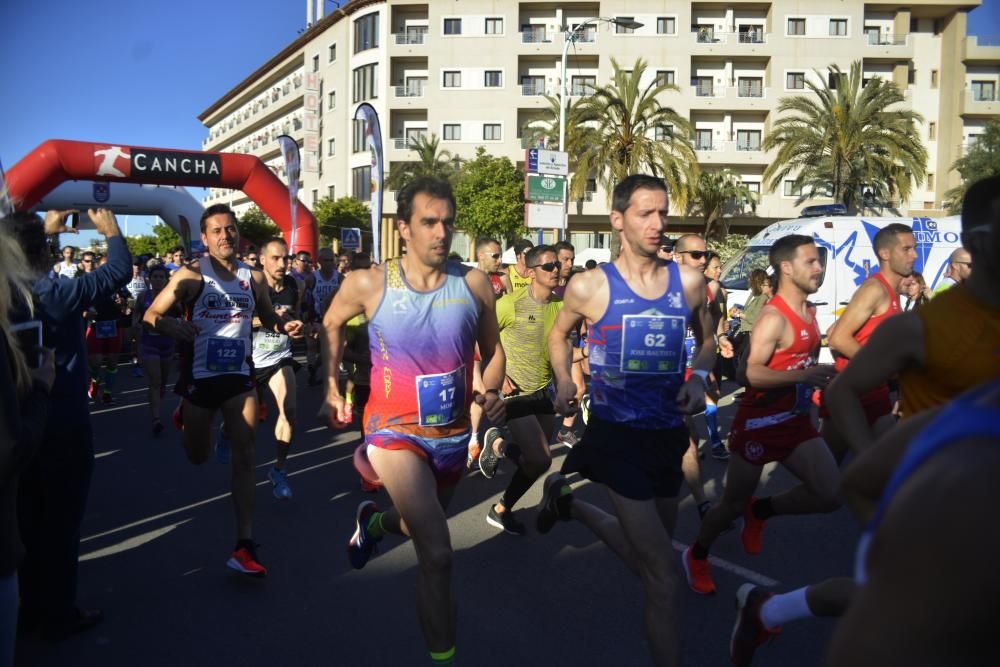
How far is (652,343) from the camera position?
3609 mm

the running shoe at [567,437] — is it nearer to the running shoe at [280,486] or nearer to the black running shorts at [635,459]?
the running shoe at [280,486]

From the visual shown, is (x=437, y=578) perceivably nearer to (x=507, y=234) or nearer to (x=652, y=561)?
(x=652, y=561)

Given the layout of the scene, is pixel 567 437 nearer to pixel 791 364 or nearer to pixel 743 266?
pixel 791 364

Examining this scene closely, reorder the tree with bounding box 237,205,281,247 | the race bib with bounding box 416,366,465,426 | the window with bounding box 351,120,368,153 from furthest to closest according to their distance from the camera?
the window with bounding box 351,120,368,153
the tree with bounding box 237,205,281,247
the race bib with bounding box 416,366,465,426

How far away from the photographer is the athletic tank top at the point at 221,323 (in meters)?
5.03

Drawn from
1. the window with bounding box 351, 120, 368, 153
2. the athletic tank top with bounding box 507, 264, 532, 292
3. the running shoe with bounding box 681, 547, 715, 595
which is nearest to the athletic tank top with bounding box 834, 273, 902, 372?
the running shoe with bounding box 681, 547, 715, 595

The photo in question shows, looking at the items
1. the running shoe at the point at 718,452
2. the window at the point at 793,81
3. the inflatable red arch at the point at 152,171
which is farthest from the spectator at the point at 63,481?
the window at the point at 793,81

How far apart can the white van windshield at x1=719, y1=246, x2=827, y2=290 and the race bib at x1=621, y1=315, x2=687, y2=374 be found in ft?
38.3

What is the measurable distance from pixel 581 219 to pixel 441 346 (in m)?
44.7

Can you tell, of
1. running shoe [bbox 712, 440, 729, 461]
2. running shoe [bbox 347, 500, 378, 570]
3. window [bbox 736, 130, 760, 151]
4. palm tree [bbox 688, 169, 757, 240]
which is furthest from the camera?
window [bbox 736, 130, 760, 151]

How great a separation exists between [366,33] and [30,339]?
168ft

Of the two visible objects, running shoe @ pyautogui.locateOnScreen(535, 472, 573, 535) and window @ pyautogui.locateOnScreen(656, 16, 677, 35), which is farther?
window @ pyautogui.locateOnScreen(656, 16, 677, 35)

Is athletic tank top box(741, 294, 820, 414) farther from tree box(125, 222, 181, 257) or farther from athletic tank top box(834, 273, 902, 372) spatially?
tree box(125, 222, 181, 257)

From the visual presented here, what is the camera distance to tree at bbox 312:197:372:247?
47219 mm
